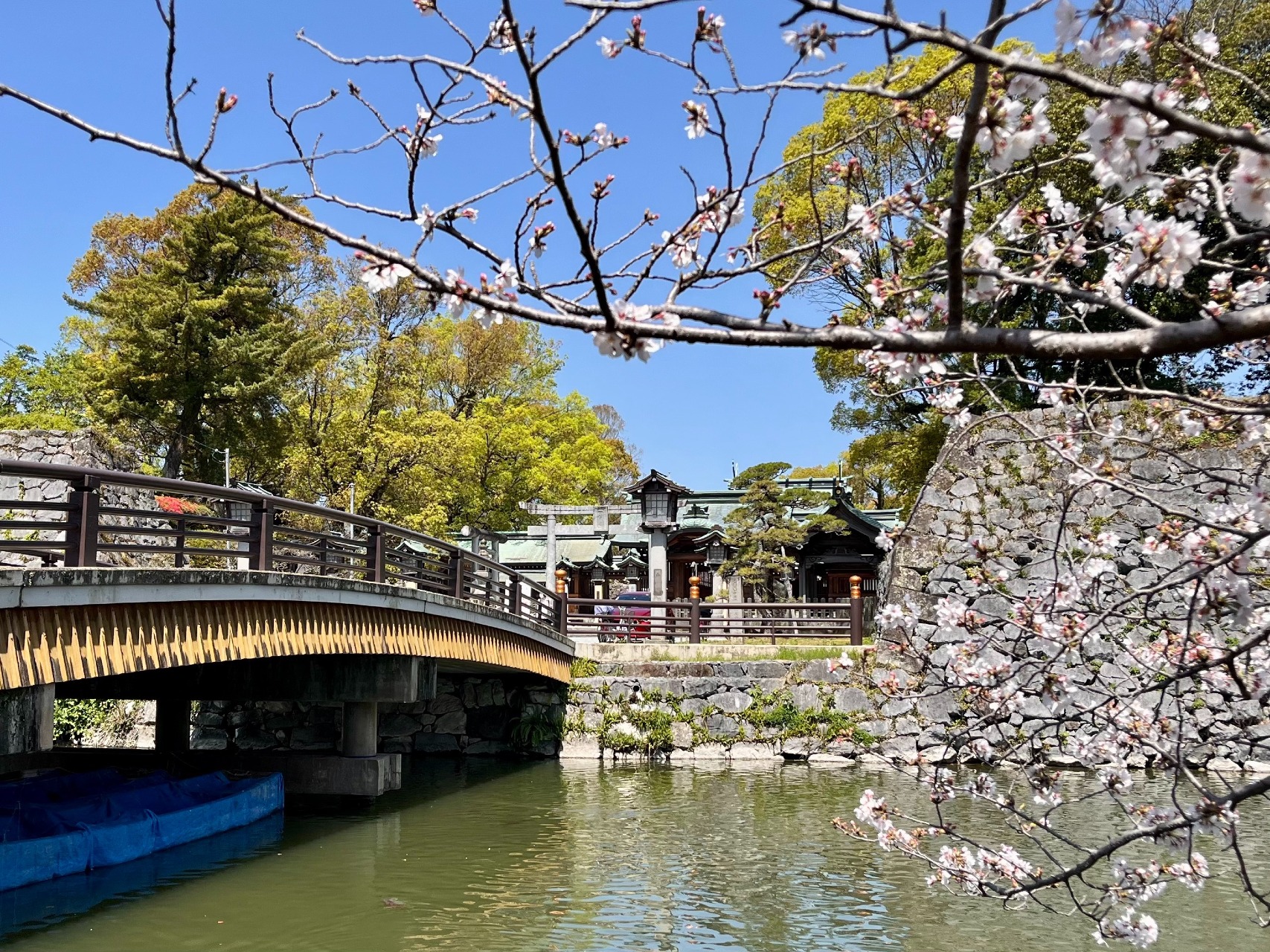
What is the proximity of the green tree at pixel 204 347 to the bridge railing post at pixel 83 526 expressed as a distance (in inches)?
803

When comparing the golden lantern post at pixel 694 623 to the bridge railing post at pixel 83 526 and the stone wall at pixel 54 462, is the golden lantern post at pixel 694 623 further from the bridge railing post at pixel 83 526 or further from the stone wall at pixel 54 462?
the bridge railing post at pixel 83 526

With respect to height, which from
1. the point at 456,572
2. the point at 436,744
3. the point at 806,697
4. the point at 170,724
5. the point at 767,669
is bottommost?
the point at 436,744

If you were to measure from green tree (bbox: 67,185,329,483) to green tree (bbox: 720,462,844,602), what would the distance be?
1292 cm

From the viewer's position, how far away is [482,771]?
19562 mm

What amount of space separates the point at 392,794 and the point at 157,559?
8.16m

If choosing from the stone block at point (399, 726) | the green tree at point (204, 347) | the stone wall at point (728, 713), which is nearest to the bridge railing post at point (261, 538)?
the stone wall at point (728, 713)

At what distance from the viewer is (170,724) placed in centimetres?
1678

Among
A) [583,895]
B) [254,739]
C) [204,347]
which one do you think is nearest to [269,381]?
[204,347]

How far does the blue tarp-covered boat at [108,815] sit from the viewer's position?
1066 cm

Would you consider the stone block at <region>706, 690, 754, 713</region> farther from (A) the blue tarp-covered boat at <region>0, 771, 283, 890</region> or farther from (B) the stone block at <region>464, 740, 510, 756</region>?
(A) the blue tarp-covered boat at <region>0, 771, 283, 890</region>

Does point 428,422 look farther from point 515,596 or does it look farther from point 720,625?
point 515,596

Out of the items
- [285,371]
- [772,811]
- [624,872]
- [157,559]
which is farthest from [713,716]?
[285,371]

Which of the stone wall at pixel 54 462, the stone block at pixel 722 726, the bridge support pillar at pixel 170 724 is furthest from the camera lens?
the stone wall at pixel 54 462

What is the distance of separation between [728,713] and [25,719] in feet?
45.0
